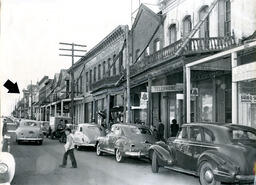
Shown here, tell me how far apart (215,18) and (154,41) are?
806 centimetres

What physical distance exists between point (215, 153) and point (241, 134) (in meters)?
0.93

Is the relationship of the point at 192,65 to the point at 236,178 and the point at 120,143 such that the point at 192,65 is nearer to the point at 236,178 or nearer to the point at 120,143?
the point at 120,143

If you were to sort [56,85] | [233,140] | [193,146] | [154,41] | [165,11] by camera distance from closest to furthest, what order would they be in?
[233,140], [193,146], [165,11], [154,41], [56,85]

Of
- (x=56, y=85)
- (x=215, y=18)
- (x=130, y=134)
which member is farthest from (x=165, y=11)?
(x=56, y=85)

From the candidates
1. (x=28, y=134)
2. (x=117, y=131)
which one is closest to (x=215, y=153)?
(x=117, y=131)

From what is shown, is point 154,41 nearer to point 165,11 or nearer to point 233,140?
point 165,11

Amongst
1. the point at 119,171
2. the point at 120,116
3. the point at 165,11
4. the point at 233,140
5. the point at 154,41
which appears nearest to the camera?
the point at 233,140

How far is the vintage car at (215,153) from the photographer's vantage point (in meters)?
8.54

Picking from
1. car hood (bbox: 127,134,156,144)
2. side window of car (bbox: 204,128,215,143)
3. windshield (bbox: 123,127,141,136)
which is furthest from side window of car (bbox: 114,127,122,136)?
side window of car (bbox: 204,128,215,143)

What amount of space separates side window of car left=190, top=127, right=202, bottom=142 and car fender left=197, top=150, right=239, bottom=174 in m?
0.72

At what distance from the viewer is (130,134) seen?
1485 centimetres

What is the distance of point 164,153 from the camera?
→ 11.2 m

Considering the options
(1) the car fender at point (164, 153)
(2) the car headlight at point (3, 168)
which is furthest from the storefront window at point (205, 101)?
(2) the car headlight at point (3, 168)

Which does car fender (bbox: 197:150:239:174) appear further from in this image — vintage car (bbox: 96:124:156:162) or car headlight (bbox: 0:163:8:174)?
vintage car (bbox: 96:124:156:162)
